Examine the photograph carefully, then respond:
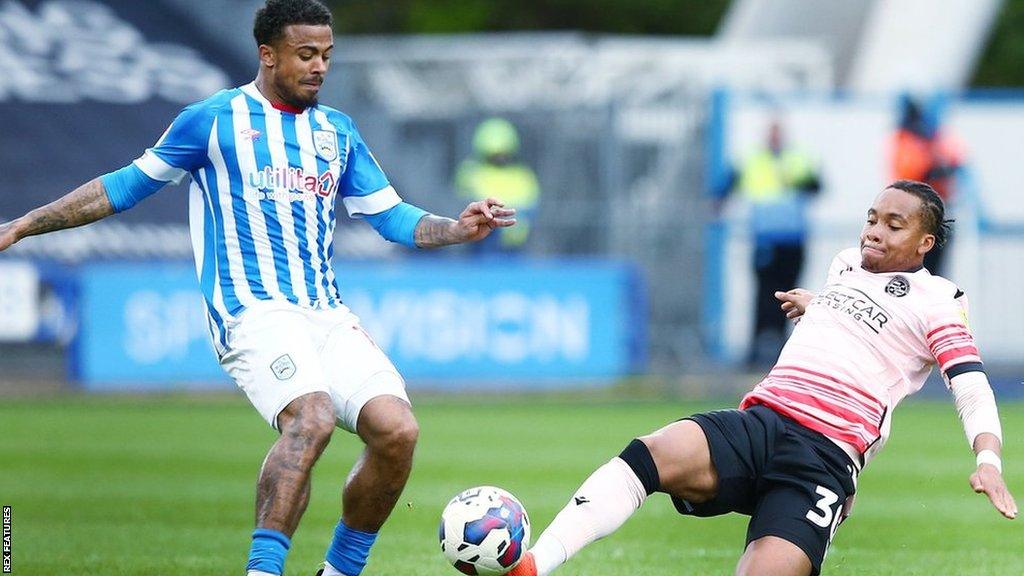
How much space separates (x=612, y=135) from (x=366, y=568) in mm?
14926

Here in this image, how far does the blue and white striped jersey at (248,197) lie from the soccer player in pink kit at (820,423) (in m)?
1.50

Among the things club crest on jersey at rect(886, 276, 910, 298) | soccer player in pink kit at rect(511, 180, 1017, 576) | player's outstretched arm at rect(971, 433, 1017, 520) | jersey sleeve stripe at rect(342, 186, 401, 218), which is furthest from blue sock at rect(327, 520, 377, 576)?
player's outstretched arm at rect(971, 433, 1017, 520)

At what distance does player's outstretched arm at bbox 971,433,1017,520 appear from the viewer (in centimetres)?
587

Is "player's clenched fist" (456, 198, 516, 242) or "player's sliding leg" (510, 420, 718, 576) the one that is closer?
"player's sliding leg" (510, 420, 718, 576)

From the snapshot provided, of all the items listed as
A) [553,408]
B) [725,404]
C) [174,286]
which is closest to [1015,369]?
[725,404]

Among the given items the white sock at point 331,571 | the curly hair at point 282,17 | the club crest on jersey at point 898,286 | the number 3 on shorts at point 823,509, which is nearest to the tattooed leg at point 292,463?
the white sock at point 331,571

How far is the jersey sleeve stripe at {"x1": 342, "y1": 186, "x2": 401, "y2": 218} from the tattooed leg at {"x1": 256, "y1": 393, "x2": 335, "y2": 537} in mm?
1105

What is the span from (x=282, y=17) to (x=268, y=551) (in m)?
2.12

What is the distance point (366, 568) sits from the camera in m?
7.91

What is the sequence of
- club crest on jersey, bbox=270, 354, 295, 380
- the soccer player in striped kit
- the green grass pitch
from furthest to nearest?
1. the green grass pitch
2. the soccer player in striped kit
3. club crest on jersey, bbox=270, 354, 295, 380

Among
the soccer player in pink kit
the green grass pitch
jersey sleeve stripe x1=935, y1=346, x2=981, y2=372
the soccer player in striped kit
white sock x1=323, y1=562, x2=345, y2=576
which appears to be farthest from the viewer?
the green grass pitch

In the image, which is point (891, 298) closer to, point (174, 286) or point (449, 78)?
point (174, 286)

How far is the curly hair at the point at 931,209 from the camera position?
6.66m

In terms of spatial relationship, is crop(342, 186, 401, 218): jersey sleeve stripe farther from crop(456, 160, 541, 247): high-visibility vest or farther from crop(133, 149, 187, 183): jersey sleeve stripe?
crop(456, 160, 541, 247): high-visibility vest
